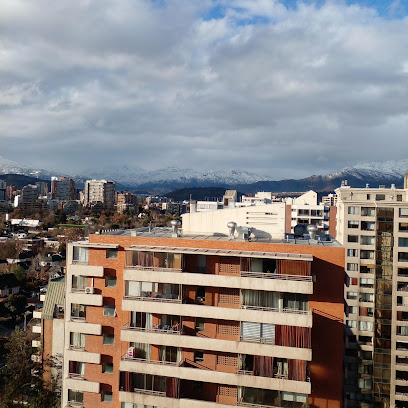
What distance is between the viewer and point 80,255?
49.4 feet

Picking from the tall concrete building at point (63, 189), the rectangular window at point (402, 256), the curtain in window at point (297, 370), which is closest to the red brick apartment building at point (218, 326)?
the curtain in window at point (297, 370)

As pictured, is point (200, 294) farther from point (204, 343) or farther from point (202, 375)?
point (202, 375)

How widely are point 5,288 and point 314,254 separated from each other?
1812 inches

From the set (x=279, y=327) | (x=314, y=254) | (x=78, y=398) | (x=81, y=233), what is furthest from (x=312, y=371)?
(x=81, y=233)

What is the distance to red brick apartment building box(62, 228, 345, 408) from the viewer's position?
40.1ft

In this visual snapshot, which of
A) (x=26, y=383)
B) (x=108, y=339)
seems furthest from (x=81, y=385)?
(x=26, y=383)

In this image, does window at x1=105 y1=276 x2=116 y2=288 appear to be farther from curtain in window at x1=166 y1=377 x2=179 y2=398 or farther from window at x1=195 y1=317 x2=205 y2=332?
curtain in window at x1=166 y1=377 x2=179 y2=398

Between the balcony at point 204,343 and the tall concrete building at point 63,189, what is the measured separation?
167 m

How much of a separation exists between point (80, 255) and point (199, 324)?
566 centimetres

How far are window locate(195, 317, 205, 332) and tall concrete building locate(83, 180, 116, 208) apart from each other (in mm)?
148857

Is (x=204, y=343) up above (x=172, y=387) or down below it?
above

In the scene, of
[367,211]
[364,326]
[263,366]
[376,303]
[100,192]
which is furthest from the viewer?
[100,192]

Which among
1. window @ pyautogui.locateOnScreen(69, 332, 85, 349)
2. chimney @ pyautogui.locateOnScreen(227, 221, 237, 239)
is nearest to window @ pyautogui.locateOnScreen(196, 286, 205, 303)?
chimney @ pyautogui.locateOnScreen(227, 221, 237, 239)

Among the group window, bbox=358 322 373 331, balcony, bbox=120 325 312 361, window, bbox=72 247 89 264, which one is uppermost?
window, bbox=72 247 89 264
